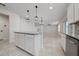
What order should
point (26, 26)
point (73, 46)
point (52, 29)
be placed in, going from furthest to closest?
point (52, 29), point (26, 26), point (73, 46)

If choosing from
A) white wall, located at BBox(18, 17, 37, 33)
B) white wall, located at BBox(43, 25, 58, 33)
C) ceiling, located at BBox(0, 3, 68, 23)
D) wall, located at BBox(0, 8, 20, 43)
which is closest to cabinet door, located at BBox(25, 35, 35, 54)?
ceiling, located at BBox(0, 3, 68, 23)

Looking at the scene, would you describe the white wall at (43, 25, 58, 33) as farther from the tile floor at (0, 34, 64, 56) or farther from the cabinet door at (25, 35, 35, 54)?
the cabinet door at (25, 35, 35, 54)

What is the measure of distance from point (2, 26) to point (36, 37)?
5.94 meters

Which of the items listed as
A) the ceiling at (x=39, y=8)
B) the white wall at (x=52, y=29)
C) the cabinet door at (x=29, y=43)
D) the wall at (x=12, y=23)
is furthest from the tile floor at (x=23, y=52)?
the white wall at (x=52, y=29)

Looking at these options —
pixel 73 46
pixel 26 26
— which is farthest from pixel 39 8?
pixel 73 46

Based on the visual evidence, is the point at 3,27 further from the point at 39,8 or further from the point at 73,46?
the point at 73,46

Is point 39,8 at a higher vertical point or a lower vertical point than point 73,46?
higher

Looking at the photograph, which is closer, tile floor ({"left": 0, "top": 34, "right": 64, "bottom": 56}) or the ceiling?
tile floor ({"left": 0, "top": 34, "right": 64, "bottom": 56})

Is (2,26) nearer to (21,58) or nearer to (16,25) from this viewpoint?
(16,25)

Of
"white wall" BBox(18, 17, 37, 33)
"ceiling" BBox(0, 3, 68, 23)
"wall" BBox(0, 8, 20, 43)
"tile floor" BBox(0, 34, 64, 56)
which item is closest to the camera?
"tile floor" BBox(0, 34, 64, 56)

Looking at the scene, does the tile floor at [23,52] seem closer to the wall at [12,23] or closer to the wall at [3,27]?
the wall at [12,23]

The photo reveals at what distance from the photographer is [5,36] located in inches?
338

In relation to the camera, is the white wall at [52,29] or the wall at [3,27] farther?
the white wall at [52,29]

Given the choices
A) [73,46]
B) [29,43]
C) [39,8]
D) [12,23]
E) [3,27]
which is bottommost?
[29,43]
